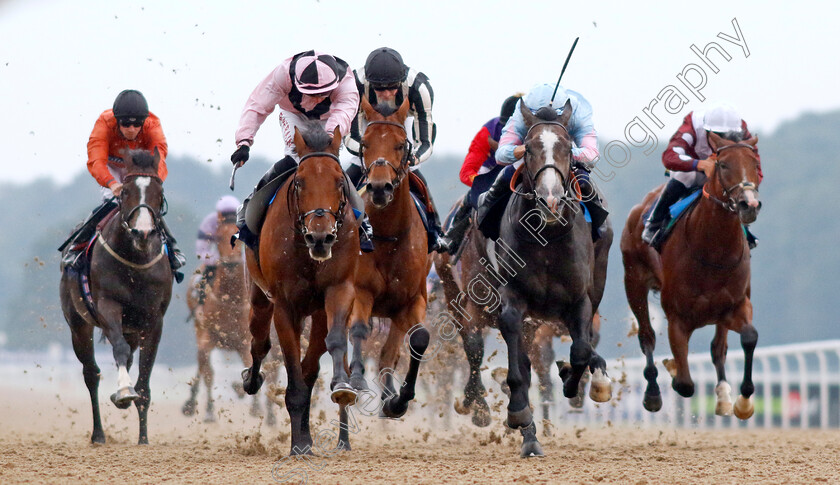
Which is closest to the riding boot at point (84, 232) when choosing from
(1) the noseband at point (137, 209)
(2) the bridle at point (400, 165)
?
(1) the noseband at point (137, 209)

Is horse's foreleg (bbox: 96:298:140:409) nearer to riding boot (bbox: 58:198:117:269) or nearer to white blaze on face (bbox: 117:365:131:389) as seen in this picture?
white blaze on face (bbox: 117:365:131:389)

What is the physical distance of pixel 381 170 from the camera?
676 cm

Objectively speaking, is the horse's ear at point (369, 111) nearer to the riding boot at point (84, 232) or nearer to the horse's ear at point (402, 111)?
the horse's ear at point (402, 111)

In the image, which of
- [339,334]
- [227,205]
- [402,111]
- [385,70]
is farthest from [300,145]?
[227,205]

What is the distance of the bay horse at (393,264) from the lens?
695 cm

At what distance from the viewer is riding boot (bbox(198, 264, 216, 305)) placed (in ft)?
Result: 40.4

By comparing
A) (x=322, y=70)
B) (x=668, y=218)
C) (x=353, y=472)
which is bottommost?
(x=353, y=472)

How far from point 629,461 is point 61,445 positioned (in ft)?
14.6

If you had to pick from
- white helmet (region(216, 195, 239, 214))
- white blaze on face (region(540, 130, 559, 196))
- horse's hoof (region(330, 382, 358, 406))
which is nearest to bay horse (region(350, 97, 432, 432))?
horse's hoof (region(330, 382, 358, 406))

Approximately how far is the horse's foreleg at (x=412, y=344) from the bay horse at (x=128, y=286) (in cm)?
172

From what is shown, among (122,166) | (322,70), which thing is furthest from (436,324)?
(322,70)

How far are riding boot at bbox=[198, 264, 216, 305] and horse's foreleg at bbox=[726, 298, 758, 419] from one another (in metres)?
5.70

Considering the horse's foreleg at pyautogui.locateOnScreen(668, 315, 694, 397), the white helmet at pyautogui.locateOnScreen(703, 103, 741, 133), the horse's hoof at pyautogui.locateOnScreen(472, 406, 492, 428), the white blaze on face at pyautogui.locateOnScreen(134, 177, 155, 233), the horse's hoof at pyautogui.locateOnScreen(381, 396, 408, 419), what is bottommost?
the horse's hoof at pyautogui.locateOnScreen(472, 406, 492, 428)

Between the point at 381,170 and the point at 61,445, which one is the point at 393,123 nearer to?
the point at 381,170
